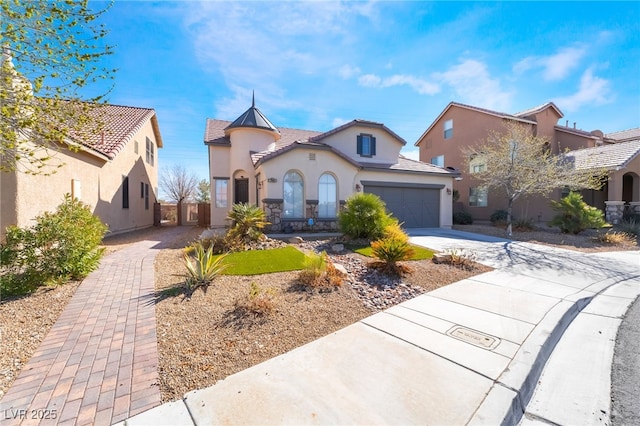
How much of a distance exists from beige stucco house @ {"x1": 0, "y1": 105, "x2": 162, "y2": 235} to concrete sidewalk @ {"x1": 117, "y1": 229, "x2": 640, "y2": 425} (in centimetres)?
499

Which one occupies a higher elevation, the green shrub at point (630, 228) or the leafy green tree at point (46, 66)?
the leafy green tree at point (46, 66)

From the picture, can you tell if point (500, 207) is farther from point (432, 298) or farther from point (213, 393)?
point (213, 393)

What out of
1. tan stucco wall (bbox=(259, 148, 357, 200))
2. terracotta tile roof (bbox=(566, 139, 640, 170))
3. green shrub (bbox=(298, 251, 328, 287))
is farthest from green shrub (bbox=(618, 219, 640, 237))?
green shrub (bbox=(298, 251, 328, 287))

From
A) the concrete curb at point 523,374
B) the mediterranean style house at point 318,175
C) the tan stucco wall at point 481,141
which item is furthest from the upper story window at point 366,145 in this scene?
the concrete curb at point 523,374

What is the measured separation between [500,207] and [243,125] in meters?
20.2

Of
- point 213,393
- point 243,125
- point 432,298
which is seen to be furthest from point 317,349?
point 243,125

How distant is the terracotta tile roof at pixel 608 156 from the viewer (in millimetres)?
15672

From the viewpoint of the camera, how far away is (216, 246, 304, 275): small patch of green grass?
22.3 feet

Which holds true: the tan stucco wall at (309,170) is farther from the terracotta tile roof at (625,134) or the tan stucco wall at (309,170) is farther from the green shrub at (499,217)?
the terracotta tile roof at (625,134)

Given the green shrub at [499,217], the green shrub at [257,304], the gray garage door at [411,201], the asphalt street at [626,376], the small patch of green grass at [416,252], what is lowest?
the asphalt street at [626,376]

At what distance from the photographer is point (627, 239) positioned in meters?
12.4

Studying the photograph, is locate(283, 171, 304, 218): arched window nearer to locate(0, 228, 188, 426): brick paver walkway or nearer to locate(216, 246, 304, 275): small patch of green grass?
locate(216, 246, 304, 275): small patch of green grass

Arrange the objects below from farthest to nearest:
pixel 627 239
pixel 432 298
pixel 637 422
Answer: pixel 627 239 → pixel 432 298 → pixel 637 422

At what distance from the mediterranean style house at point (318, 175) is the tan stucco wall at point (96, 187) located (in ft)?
15.6
